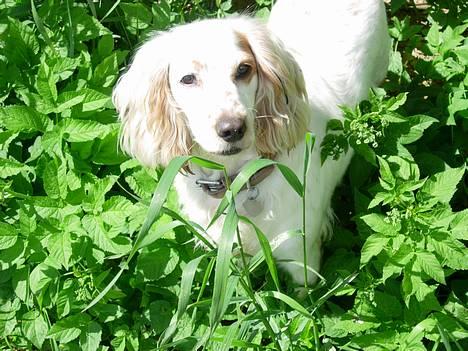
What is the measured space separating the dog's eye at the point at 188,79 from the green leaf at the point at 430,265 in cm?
95

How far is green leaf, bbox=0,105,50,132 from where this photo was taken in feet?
9.97

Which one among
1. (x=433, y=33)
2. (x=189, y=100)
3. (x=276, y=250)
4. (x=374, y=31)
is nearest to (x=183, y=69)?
(x=189, y=100)

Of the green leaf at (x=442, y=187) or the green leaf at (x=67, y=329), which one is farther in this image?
the green leaf at (x=67, y=329)

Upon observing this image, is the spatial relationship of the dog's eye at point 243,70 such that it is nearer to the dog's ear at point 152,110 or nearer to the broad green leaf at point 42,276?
the dog's ear at point 152,110

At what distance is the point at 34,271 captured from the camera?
2.94m

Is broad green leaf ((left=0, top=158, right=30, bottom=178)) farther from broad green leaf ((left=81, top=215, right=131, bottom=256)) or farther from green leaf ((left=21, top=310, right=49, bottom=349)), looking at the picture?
green leaf ((left=21, top=310, right=49, bottom=349))

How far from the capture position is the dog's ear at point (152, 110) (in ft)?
8.46

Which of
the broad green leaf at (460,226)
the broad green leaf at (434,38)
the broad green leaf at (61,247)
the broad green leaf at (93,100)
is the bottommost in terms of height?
the broad green leaf at (61,247)

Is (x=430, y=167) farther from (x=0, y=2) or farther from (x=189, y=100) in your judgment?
(x=0, y=2)

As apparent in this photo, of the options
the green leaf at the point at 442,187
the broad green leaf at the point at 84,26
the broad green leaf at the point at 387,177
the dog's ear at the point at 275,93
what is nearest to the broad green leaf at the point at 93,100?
the broad green leaf at the point at 84,26

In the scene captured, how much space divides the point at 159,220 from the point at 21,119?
725 mm

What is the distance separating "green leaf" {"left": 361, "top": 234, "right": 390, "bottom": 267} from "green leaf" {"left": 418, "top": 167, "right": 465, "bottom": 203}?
0.67 ft

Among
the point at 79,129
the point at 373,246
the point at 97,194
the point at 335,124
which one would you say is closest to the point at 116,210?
the point at 97,194

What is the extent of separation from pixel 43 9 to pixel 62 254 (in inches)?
48.5
